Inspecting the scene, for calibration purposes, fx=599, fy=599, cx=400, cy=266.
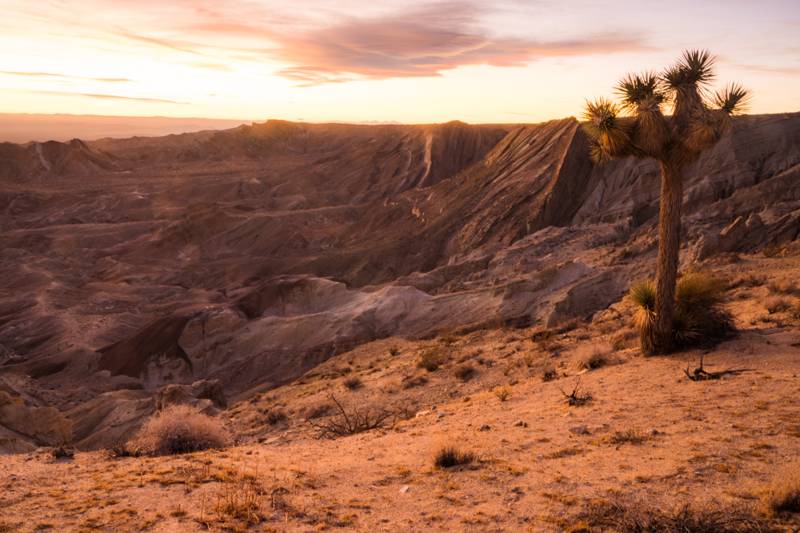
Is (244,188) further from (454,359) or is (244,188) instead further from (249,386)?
(454,359)

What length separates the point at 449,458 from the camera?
7348 millimetres

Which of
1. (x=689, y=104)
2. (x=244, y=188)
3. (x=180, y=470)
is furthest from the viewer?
(x=244, y=188)

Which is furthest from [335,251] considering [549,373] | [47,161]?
[47,161]

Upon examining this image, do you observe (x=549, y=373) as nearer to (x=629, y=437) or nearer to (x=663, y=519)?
(x=629, y=437)

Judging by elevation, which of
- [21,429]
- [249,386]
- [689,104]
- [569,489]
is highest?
[689,104]

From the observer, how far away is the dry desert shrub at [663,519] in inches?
195

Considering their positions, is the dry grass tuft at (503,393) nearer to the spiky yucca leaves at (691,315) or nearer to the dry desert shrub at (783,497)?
the spiky yucca leaves at (691,315)

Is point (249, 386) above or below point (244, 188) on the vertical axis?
below

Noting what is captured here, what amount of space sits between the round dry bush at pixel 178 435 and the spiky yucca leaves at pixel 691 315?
316 inches

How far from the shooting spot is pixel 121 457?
919 cm

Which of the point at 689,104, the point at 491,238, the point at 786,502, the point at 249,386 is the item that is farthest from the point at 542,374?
the point at 491,238

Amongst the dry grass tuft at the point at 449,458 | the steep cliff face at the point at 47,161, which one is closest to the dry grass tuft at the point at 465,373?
the dry grass tuft at the point at 449,458

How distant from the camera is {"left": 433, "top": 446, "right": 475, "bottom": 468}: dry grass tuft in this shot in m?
7.35

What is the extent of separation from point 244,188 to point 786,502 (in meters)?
82.5
